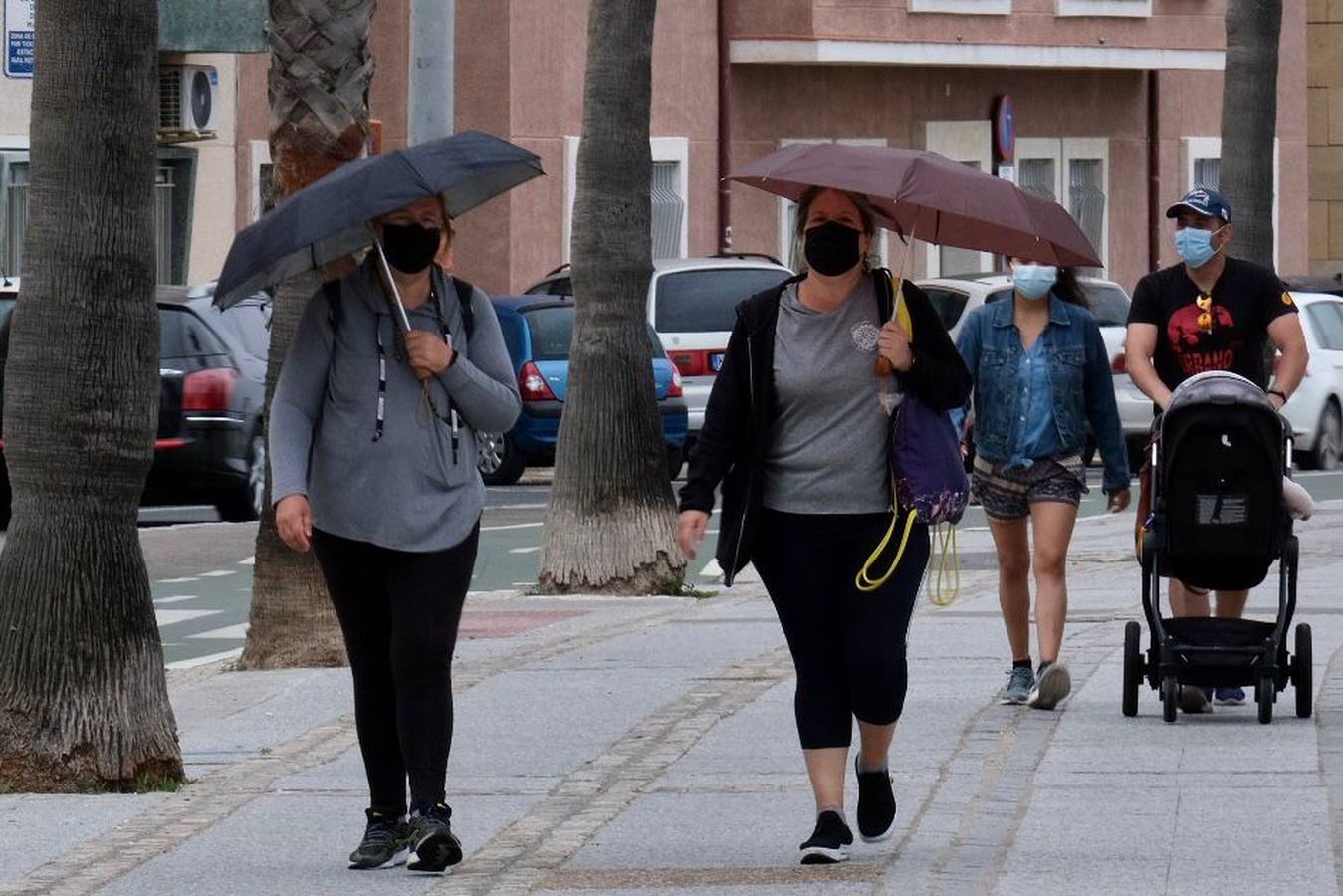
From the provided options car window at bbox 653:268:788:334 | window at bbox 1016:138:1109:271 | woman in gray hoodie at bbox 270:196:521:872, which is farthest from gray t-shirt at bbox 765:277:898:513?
window at bbox 1016:138:1109:271

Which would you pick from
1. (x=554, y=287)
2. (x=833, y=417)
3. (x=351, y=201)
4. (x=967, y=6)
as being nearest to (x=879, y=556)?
(x=833, y=417)

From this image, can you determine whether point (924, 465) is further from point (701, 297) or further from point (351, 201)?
point (701, 297)

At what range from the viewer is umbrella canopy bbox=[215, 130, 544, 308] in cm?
771

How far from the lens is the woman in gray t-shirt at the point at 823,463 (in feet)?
26.2

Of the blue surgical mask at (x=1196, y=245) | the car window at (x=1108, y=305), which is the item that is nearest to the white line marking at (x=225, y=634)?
the blue surgical mask at (x=1196, y=245)

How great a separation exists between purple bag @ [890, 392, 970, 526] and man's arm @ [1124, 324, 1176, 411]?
265cm

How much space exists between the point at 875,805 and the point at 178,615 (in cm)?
830

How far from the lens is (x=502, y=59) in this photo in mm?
33031

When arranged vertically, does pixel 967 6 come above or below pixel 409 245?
above

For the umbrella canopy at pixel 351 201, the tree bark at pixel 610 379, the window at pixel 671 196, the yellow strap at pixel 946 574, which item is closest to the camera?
the umbrella canopy at pixel 351 201

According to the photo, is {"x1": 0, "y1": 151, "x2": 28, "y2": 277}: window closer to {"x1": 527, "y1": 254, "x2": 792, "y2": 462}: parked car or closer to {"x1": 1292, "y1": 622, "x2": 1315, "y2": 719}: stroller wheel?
{"x1": 527, "y1": 254, "x2": 792, "y2": 462}: parked car

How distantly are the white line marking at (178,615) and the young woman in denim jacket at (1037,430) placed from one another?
5737 millimetres

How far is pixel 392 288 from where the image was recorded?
791 centimetres

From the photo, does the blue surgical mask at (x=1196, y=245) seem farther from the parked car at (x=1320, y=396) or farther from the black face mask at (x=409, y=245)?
the parked car at (x=1320, y=396)
